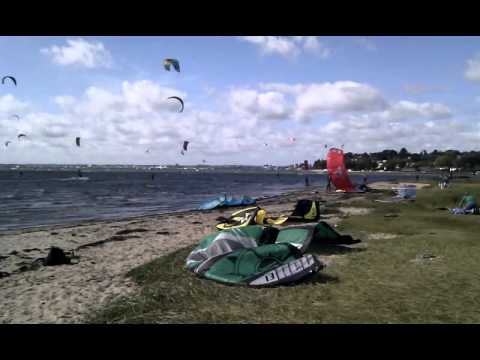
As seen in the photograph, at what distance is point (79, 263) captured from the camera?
10.3 m

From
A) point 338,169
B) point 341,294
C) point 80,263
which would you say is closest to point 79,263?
point 80,263

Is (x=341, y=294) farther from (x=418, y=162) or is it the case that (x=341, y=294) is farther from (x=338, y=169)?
(x=418, y=162)

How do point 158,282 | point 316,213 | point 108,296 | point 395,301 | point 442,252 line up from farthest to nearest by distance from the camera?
point 316,213 < point 442,252 < point 158,282 < point 108,296 < point 395,301

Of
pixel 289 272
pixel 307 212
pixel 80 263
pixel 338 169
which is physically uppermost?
pixel 338 169

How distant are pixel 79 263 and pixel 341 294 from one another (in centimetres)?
731

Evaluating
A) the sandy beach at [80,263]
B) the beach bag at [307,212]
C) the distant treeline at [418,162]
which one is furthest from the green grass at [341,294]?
the distant treeline at [418,162]

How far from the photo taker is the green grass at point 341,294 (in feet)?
17.8

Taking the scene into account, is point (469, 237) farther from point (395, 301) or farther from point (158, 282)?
point (158, 282)

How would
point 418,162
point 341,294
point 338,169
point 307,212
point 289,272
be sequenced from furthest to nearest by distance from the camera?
point 418,162 → point 338,169 → point 307,212 → point 289,272 → point 341,294

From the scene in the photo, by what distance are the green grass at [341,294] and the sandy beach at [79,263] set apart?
0.72 m

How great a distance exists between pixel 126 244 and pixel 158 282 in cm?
606
